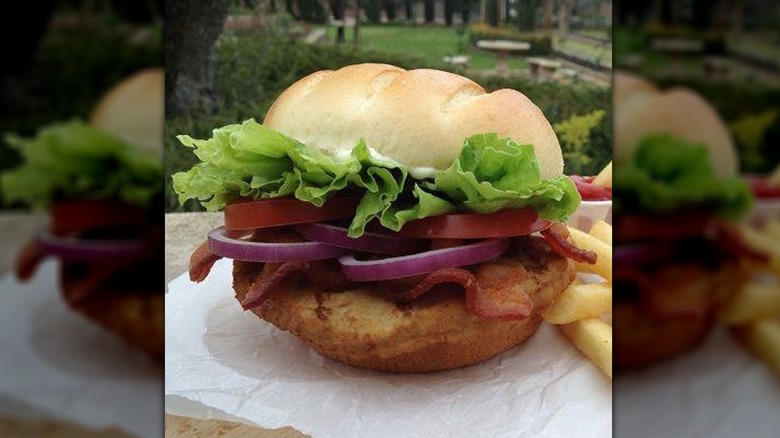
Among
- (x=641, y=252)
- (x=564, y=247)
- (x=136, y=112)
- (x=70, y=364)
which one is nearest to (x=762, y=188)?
(x=641, y=252)

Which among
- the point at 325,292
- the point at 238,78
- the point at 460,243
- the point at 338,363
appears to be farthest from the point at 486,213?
the point at 238,78

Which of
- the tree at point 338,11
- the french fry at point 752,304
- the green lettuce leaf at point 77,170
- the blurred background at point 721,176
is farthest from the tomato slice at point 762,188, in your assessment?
the tree at point 338,11

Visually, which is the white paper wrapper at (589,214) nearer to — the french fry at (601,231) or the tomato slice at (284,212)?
the french fry at (601,231)

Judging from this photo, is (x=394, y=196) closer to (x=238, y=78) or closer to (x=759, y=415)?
(x=238, y=78)

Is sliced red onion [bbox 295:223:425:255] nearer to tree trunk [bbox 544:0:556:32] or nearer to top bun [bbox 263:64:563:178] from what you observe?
top bun [bbox 263:64:563:178]

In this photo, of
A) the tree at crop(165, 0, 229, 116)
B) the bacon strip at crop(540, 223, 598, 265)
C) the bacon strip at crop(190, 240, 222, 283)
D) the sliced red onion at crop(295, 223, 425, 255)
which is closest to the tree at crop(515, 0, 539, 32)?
the bacon strip at crop(540, 223, 598, 265)

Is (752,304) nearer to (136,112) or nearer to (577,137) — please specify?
(136,112)

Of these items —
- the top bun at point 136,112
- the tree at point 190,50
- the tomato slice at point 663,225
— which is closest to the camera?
the top bun at point 136,112
